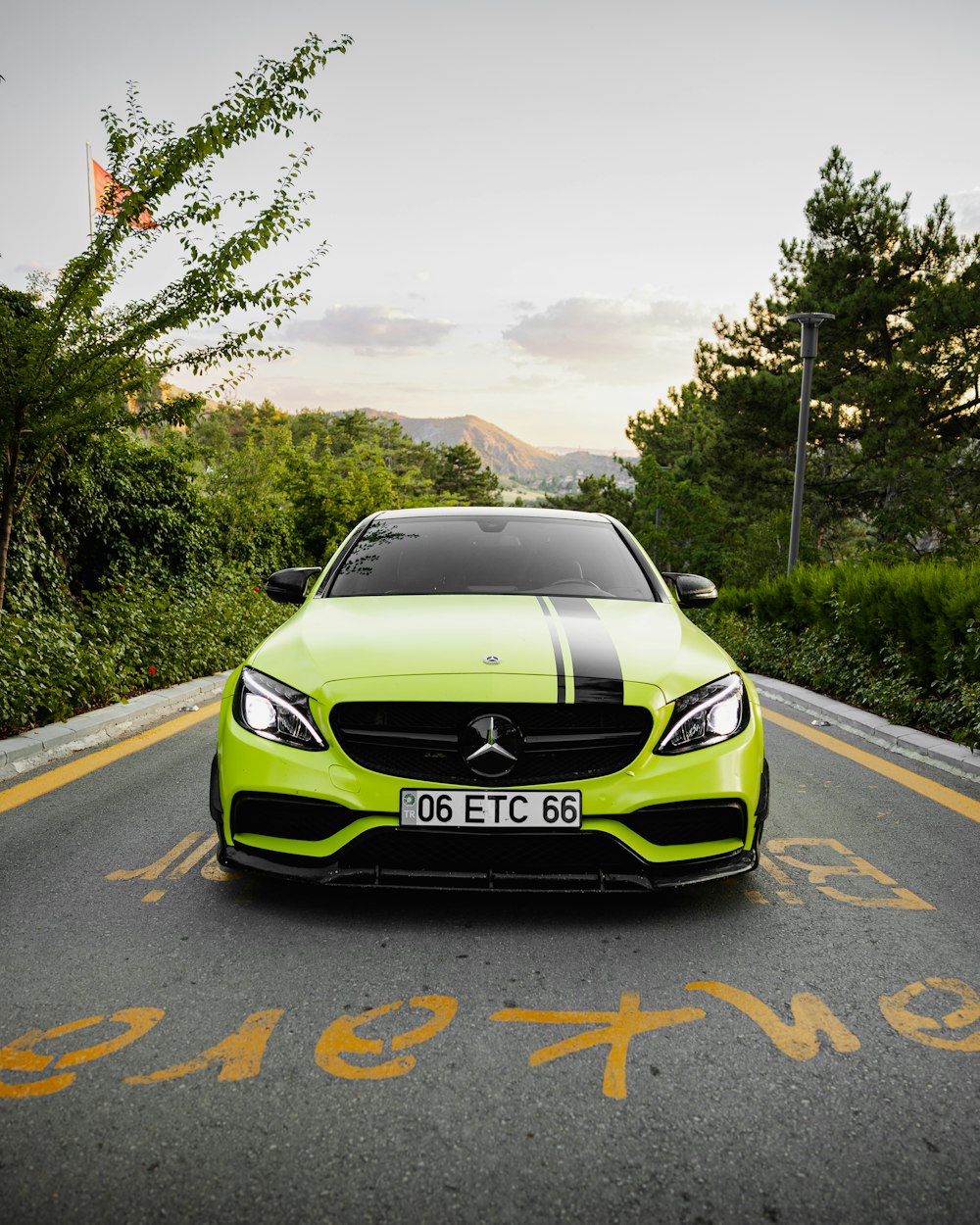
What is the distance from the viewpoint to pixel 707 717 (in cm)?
352

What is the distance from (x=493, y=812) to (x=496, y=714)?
32 centimetres

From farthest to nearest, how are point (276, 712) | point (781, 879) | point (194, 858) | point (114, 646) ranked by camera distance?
point (114, 646), point (194, 858), point (781, 879), point (276, 712)

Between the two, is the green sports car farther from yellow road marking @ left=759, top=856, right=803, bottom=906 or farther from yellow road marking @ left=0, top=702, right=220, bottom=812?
yellow road marking @ left=0, top=702, right=220, bottom=812

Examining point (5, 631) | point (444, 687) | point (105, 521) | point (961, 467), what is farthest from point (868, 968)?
point (961, 467)

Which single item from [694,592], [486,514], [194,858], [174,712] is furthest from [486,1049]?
[174,712]

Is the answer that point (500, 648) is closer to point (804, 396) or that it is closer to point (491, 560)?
point (491, 560)

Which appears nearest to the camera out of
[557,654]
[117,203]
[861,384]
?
[557,654]

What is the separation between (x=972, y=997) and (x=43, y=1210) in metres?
2.47

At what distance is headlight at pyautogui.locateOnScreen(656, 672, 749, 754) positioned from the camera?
341 cm

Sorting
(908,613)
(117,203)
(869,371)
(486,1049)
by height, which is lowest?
(486,1049)

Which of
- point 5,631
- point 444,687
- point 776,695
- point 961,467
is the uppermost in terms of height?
point 961,467

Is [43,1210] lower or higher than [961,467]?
lower

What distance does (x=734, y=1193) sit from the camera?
2.03 metres

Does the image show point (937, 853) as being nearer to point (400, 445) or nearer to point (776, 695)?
point (776, 695)
